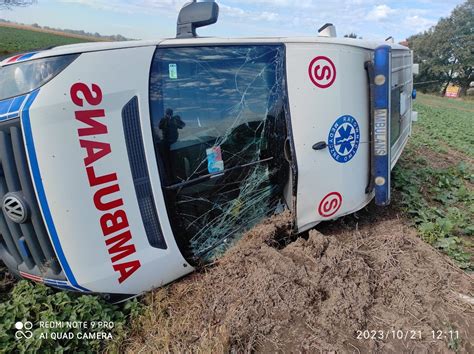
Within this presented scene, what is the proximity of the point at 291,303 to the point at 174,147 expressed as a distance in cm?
125

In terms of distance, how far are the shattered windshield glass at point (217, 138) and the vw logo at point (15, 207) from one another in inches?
30.9

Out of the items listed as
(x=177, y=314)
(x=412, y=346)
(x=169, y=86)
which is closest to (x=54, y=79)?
(x=169, y=86)

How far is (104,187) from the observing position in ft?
7.25

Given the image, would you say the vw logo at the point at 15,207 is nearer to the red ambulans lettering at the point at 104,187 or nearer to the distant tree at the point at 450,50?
the red ambulans lettering at the point at 104,187

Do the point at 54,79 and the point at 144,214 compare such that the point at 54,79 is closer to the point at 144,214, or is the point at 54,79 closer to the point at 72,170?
the point at 72,170

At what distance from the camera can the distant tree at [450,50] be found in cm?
4925

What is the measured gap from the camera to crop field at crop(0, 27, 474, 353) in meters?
2.27

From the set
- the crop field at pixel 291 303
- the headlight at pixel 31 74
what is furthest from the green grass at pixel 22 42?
the crop field at pixel 291 303

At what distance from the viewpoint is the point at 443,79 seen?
5081 cm

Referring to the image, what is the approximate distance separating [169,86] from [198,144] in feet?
1.35

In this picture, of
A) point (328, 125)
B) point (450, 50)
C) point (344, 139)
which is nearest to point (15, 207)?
point (328, 125)

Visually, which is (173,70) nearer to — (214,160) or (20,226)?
(214,160)

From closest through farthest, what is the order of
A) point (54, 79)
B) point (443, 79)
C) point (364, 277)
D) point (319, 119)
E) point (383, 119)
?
point (54, 79)
point (364, 277)
point (319, 119)
point (383, 119)
point (443, 79)

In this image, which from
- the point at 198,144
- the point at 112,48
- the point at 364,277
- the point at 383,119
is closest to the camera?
the point at 112,48
